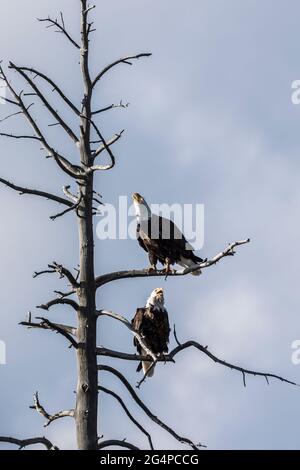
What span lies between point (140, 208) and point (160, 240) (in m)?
0.80

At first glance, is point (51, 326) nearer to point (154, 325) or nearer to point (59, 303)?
point (59, 303)

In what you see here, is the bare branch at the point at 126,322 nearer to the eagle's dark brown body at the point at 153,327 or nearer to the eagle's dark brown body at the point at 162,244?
the eagle's dark brown body at the point at 162,244

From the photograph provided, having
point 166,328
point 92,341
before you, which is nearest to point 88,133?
point 92,341

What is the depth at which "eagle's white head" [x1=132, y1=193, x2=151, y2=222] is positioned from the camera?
1761 cm

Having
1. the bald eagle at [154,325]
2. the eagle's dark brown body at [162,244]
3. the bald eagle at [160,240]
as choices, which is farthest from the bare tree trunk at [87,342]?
the bald eagle at [154,325]

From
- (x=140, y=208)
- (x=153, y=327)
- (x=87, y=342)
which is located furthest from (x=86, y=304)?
(x=153, y=327)

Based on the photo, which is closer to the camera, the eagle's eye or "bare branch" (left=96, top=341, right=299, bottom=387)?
"bare branch" (left=96, top=341, right=299, bottom=387)

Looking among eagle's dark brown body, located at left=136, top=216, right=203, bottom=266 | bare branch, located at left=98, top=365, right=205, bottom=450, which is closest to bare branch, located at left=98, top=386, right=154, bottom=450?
bare branch, located at left=98, top=365, right=205, bottom=450

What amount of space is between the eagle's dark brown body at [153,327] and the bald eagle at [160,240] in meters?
1.27

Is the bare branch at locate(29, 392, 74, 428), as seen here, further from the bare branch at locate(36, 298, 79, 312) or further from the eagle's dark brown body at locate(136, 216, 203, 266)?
the eagle's dark brown body at locate(136, 216, 203, 266)

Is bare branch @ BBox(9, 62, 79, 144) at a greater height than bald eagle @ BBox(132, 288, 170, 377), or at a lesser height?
greater

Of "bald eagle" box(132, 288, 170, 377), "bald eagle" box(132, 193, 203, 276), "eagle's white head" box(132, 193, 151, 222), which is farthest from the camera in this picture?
"bald eagle" box(132, 288, 170, 377)

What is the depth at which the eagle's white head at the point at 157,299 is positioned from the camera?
18223 millimetres

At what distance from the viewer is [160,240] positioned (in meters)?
17.1
